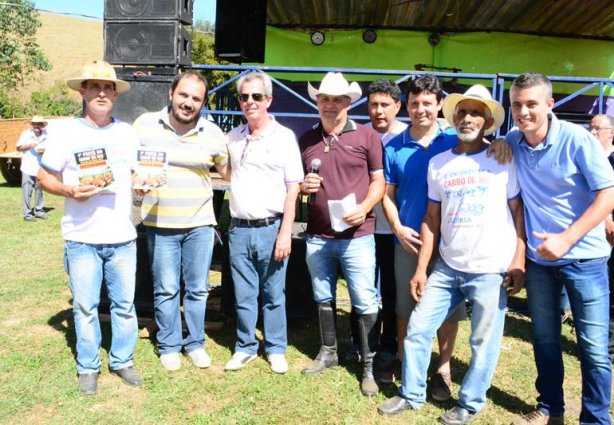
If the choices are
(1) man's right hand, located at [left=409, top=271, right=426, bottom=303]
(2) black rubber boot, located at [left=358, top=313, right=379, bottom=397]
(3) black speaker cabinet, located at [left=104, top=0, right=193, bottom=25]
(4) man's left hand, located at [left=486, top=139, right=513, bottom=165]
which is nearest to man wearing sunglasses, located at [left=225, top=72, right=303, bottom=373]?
(2) black rubber boot, located at [left=358, top=313, right=379, bottom=397]

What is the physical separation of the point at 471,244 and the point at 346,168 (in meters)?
0.88

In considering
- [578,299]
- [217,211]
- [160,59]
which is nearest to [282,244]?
[578,299]

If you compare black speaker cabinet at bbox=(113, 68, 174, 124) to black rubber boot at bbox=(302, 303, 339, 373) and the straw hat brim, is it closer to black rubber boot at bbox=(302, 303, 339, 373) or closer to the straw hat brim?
black rubber boot at bbox=(302, 303, 339, 373)

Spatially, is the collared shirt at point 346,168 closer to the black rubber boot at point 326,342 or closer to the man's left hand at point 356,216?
the man's left hand at point 356,216

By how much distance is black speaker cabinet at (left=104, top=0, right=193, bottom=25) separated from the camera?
15.7 feet

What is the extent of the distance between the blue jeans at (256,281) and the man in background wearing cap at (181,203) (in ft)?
0.80

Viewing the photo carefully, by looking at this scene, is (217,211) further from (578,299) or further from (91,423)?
(578,299)

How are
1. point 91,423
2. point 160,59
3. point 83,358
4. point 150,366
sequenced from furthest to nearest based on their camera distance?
point 160,59 → point 150,366 → point 83,358 → point 91,423

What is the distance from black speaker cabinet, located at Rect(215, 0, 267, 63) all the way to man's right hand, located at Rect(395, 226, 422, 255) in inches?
212

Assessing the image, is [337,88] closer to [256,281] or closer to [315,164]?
[315,164]

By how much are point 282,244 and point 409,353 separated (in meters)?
1.04

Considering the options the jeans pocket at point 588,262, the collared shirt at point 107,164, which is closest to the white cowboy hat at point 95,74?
the collared shirt at point 107,164

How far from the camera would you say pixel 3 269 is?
20.2 feet

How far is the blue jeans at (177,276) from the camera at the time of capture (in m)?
3.50
